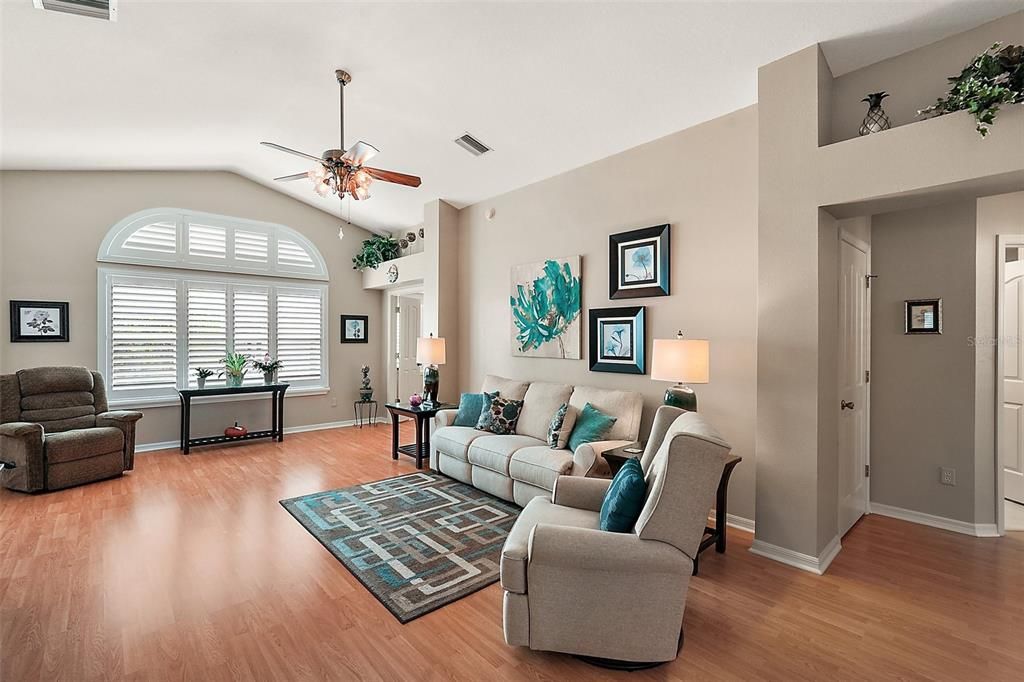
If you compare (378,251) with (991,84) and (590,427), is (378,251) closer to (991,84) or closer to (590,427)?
(590,427)

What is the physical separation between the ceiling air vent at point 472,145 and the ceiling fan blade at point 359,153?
4.63 feet

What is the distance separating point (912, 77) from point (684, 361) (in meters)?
2.17

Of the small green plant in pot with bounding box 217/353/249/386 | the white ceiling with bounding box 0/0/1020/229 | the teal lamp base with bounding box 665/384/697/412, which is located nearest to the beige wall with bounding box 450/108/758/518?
the white ceiling with bounding box 0/0/1020/229

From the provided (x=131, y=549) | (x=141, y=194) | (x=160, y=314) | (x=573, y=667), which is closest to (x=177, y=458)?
(x=160, y=314)

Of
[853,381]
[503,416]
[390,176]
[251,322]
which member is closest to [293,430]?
[251,322]

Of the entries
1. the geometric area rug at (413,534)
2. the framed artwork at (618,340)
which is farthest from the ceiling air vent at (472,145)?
the geometric area rug at (413,534)

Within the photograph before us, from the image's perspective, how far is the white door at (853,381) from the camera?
125 inches

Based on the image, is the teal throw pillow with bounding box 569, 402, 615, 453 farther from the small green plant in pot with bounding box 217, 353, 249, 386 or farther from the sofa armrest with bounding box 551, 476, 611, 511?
the small green plant in pot with bounding box 217, 353, 249, 386

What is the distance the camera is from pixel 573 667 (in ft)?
6.50

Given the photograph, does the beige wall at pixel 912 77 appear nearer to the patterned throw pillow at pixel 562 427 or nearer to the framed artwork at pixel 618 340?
the framed artwork at pixel 618 340

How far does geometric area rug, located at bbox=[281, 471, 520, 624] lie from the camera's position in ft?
8.52

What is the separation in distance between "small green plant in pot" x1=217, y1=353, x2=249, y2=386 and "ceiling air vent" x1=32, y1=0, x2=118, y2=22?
411 cm

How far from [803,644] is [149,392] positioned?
681 cm

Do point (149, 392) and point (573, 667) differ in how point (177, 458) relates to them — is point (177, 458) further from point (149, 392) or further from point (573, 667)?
point (573, 667)
